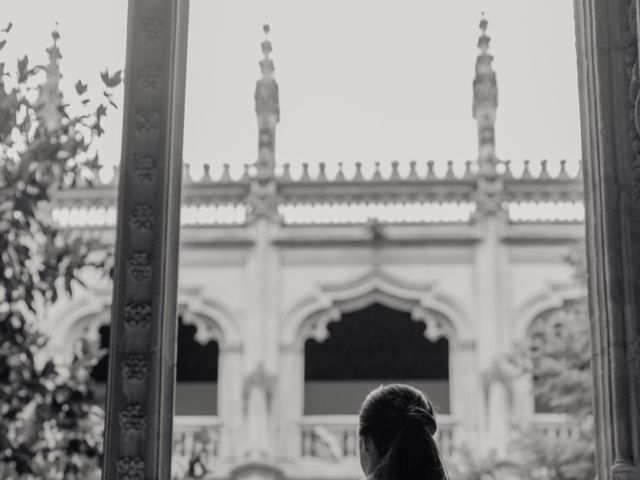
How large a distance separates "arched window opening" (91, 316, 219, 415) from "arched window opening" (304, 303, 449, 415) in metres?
1.27

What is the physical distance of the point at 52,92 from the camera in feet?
18.1

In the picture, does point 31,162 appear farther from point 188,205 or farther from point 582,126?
point 188,205

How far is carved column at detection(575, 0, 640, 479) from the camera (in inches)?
129

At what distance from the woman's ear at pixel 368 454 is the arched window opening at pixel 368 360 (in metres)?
13.8

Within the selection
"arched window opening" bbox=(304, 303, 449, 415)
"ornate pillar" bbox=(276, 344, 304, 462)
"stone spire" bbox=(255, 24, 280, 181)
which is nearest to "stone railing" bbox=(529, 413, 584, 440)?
"arched window opening" bbox=(304, 303, 449, 415)

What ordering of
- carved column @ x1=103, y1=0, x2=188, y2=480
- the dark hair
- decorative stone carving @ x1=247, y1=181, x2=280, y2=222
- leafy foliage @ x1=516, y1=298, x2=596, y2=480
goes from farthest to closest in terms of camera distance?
decorative stone carving @ x1=247, y1=181, x2=280, y2=222 → leafy foliage @ x1=516, y1=298, x2=596, y2=480 → carved column @ x1=103, y1=0, x2=188, y2=480 → the dark hair

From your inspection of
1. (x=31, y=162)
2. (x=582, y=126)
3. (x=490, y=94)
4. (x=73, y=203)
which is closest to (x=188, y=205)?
(x=73, y=203)

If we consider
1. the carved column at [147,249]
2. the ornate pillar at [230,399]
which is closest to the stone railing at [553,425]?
the ornate pillar at [230,399]

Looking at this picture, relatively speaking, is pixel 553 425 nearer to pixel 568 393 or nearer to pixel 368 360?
pixel 368 360

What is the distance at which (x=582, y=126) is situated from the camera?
360cm

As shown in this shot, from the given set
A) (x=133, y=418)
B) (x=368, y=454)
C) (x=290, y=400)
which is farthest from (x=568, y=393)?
(x=368, y=454)

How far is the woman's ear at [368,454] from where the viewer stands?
2.09 meters

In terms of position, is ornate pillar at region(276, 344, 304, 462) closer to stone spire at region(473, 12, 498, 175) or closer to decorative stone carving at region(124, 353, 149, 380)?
stone spire at region(473, 12, 498, 175)

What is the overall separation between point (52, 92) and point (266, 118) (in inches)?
387
